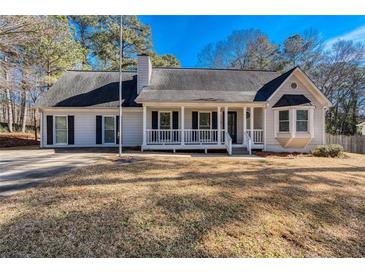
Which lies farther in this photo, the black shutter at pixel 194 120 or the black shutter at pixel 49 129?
the black shutter at pixel 194 120

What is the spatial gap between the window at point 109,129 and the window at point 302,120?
11.2 metres

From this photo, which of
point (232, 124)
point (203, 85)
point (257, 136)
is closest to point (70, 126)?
point (203, 85)

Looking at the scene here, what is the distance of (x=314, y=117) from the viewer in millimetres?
13156

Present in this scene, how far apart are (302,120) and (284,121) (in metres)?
0.93

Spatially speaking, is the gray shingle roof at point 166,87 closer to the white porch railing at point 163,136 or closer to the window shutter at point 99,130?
the window shutter at point 99,130

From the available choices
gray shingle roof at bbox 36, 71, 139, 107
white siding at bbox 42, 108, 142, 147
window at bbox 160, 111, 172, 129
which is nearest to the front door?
window at bbox 160, 111, 172, 129

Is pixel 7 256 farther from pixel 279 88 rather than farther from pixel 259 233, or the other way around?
pixel 279 88

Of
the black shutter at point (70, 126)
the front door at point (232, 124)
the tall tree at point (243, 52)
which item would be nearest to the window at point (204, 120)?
the front door at point (232, 124)

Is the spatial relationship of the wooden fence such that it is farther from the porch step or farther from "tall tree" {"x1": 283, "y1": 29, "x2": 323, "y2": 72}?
"tall tree" {"x1": 283, "y1": 29, "x2": 323, "y2": 72}

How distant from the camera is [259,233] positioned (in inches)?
130

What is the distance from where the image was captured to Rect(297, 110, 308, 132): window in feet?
40.5

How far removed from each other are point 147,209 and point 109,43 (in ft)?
90.0

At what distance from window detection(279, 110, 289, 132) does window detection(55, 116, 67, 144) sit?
13.3 m

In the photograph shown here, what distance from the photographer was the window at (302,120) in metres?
12.4
